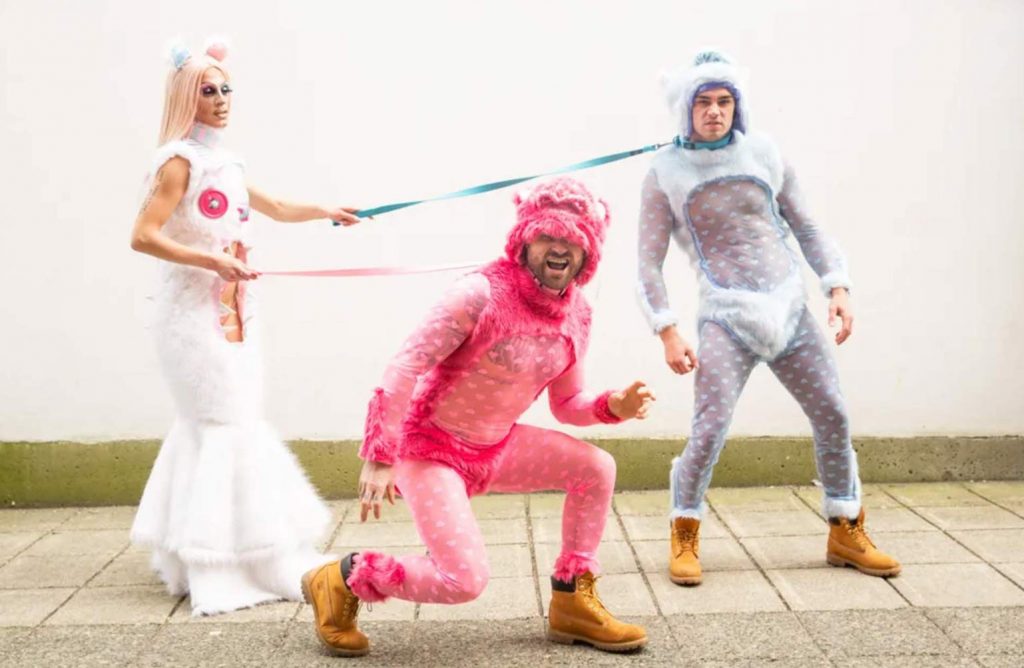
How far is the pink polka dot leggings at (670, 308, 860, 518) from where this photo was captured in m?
4.11

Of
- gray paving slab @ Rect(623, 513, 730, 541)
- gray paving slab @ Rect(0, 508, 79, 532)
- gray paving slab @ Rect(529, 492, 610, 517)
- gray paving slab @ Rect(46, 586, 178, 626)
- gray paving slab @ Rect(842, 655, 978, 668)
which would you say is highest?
gray paving slab @ Rect(842, 655, 978, 668)

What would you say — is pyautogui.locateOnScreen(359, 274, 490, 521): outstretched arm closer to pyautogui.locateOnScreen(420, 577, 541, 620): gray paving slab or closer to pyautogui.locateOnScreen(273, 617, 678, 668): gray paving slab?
pyautogui.locateOnScreen(273, 617, 678, 668): gray paving slab

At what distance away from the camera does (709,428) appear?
13.5 ft

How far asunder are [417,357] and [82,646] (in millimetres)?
1343

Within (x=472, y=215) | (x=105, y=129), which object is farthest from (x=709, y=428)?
(x=105, y=129)

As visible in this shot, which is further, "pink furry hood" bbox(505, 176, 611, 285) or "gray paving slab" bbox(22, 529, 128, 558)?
"gray paving slab" bbox(22, 529, 128, 558)

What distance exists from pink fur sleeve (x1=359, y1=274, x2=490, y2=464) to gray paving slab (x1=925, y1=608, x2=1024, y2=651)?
1.59 meters

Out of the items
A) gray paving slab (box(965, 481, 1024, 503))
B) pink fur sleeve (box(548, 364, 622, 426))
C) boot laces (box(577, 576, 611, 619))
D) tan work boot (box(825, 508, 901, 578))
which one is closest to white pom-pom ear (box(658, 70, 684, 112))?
pink fur sleeve (box(548, 364, 622, 426))

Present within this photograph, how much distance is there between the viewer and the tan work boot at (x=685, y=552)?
160 inches

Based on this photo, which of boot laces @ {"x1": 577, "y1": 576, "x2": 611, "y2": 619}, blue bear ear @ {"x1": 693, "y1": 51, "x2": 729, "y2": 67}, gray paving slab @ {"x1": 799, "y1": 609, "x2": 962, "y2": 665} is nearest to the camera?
gray paving slab @ {"x1": 799, "y1": 609, "x2": 962, "y2": 665}

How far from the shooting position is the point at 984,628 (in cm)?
354

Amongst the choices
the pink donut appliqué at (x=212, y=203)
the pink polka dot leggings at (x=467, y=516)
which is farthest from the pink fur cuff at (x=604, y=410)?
the pink donut appliqué at (x=212, y=203)

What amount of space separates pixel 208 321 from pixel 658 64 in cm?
234

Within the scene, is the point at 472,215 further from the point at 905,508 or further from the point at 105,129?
the point at 905,508
